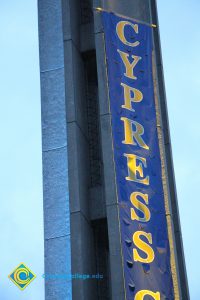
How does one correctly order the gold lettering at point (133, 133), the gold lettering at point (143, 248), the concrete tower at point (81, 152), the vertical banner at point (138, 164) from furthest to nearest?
the gold lettering at point (133, 133), the concrete tower at point (81, 152), the gold lettering at point (143, 248), the vertical banner at point (138, 164)

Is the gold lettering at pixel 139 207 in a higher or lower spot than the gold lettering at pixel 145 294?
higher

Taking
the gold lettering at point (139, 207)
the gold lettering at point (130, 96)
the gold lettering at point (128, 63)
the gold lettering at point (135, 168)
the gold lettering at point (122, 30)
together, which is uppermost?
the gold lettering at point (122, 30)

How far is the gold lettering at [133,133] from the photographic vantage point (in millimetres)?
36469

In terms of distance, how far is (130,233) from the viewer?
34281mm

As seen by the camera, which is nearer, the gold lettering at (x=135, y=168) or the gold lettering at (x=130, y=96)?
the gold lettering at (x=135, y=168)

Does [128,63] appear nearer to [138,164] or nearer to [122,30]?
[122,30]

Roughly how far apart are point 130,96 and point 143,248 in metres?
6.66

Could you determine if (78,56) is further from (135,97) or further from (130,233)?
(130,233)

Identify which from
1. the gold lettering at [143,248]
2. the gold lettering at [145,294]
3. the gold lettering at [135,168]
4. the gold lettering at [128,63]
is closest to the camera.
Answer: the gold lettering at [145,294]

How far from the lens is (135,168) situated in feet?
118

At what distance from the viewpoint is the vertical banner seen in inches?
1332

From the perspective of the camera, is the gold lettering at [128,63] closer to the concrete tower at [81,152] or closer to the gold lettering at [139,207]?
the concrete tower at [81,152]

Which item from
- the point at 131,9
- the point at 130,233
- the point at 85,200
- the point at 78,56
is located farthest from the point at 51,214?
the point at 131,9

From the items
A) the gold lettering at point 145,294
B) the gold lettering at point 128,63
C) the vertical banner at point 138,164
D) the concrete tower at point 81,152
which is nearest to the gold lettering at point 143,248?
the vertical banner at point 138,164
